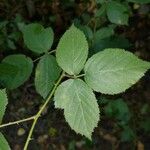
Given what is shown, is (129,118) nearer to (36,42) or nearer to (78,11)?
(78,11)

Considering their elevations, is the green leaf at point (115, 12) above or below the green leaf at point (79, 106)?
below

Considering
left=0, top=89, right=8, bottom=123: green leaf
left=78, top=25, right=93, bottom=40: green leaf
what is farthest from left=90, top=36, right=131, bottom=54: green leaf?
left=0, top=89, right=8, bottom=123: green leaf

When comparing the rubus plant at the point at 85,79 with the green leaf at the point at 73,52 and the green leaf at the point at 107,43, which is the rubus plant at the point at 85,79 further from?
the green leaf at the point at 107,43

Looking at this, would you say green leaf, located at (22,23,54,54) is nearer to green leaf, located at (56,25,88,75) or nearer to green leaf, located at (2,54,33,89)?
green leaf, located at (2,54,33,89)

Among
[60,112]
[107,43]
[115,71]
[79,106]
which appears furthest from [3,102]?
[60,112]

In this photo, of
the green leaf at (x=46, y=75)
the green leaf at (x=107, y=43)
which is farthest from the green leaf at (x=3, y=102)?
the green leaf at (x=107, y=43)

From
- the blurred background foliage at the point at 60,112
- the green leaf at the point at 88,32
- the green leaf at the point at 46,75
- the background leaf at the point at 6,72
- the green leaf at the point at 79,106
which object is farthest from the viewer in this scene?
the blurred background foliage at the point at 60,112

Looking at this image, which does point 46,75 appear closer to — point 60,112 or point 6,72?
point 6,72
